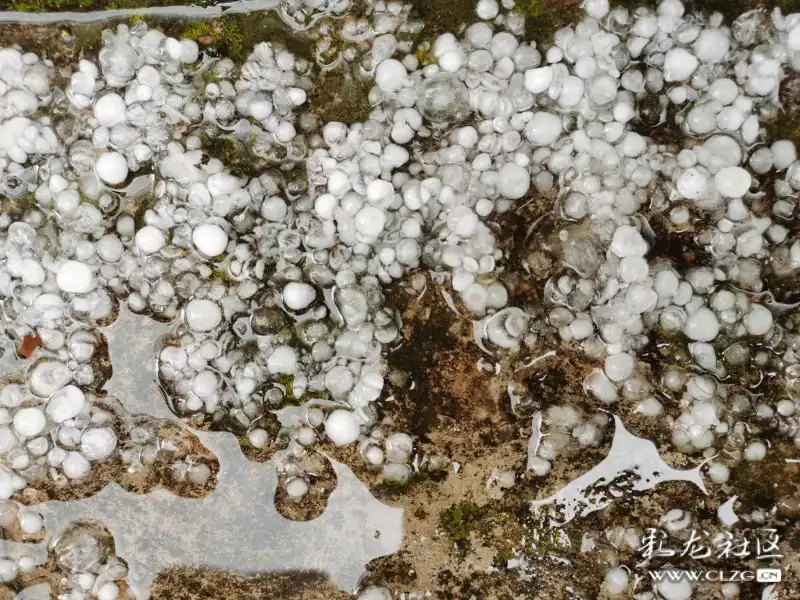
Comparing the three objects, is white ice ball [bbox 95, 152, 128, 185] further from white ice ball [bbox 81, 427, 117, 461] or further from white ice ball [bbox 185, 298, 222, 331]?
white ice ball [bbox 81, 427, 117, 461]

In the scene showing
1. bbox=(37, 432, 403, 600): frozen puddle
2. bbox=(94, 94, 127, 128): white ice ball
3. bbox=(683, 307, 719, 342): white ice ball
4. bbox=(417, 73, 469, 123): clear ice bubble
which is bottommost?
bbox=(37, 432, 403, 600): frozen puddle

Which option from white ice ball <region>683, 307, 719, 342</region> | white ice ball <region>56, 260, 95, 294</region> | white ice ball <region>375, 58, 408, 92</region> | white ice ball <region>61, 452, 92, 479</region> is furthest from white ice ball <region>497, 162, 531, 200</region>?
white ice ball <region>61, 452, 92, 479</region>

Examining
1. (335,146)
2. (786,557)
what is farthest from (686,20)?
(786,557)

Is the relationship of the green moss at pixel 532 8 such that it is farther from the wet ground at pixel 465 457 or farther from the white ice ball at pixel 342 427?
the white ice ball at pixel 342 427

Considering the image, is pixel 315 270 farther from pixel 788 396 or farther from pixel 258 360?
pixel 788 396

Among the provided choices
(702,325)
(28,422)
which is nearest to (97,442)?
(28,422)

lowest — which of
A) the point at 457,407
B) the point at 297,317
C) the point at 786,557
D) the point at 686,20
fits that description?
the point at 786,557
